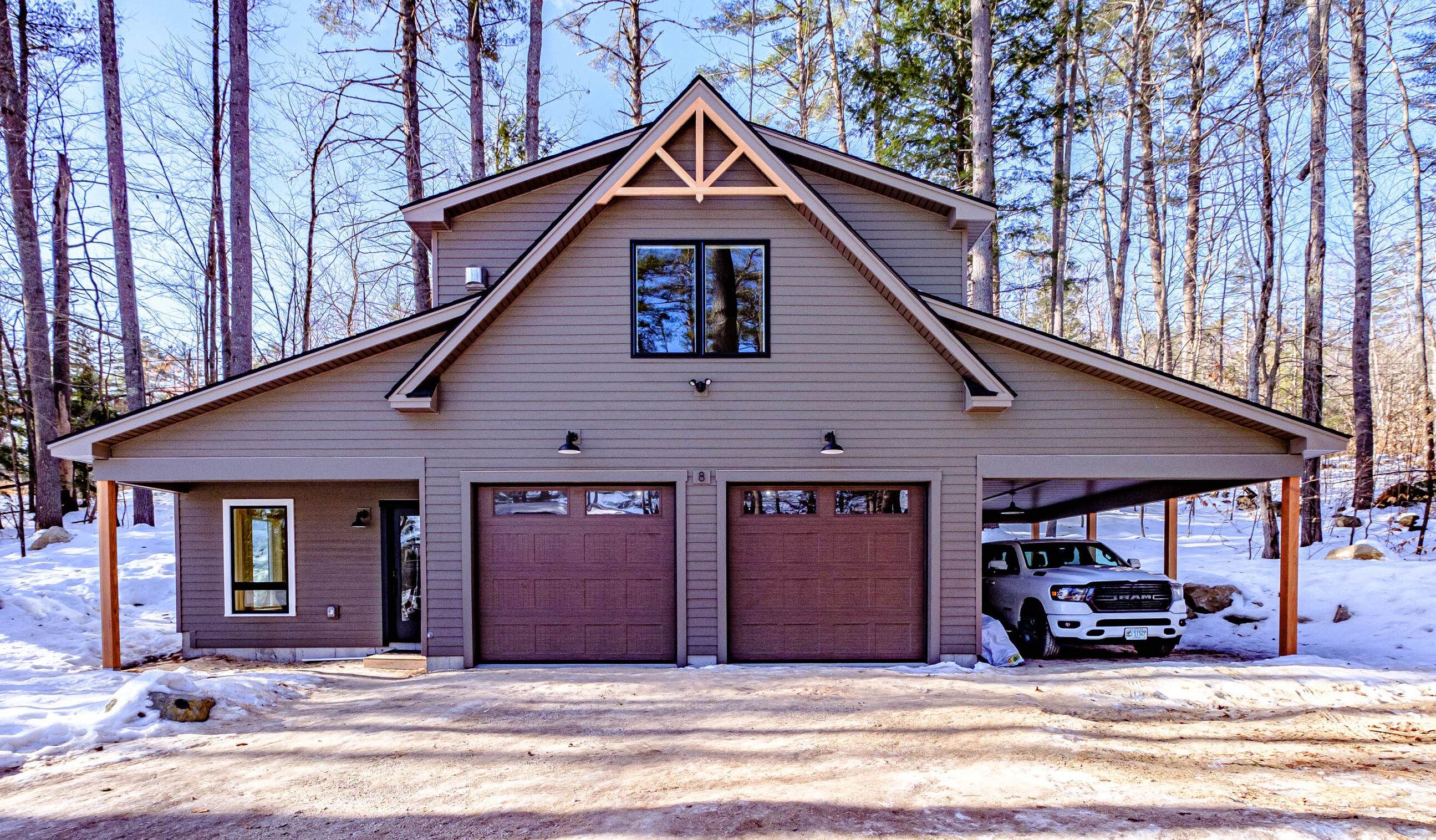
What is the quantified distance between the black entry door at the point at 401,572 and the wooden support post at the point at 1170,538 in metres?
11.1

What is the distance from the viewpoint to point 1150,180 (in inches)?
746

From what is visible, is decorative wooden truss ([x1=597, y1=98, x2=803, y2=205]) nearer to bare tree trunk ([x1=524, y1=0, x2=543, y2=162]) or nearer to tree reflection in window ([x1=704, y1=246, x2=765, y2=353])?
tree reflection in window ([x1=704, y1=246, x2=765, y2=353])

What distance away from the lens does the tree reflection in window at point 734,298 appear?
8.55 m

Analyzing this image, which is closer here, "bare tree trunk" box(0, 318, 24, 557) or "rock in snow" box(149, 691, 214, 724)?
"rock in snow" box(149, 691, 214, 724)

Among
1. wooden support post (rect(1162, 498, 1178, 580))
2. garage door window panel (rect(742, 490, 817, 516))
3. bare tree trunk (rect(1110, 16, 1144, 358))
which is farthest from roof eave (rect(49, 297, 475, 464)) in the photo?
bare tree trunk (rect(1110, 16, 1144, 358))

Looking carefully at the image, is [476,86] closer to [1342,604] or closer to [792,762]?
[792,762]

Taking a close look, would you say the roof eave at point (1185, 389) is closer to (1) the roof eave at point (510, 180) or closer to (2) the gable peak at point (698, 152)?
(2) the gable peak at point (698, 152)

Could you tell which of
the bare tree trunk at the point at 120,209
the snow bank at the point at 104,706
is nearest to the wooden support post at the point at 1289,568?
the snow bank at the point at 104,706

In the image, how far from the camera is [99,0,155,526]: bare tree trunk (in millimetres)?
14844

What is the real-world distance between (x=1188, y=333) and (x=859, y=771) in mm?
18085

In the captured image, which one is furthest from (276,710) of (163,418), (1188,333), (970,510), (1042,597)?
(1188,333)

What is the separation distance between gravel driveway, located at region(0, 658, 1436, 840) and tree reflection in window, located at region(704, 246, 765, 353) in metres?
3.85

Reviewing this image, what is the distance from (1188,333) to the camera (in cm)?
1833

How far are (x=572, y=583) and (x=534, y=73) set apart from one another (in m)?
11.6
